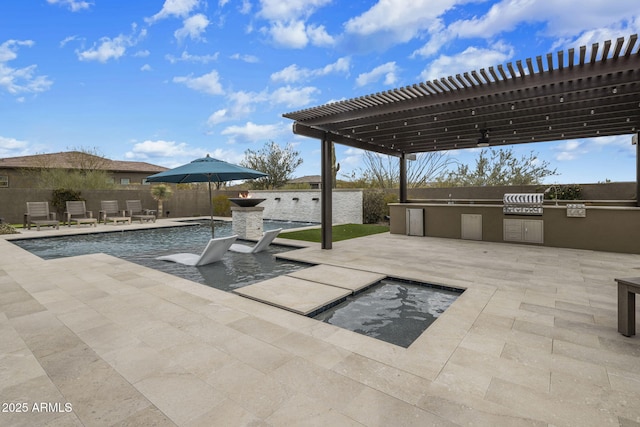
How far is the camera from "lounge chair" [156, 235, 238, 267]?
20.4 ft

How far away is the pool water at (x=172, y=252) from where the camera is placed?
218 inches

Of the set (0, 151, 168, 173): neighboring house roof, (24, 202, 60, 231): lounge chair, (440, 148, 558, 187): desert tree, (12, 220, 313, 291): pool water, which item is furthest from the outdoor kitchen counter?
(0, 151, 168, 173): neighboring house roof

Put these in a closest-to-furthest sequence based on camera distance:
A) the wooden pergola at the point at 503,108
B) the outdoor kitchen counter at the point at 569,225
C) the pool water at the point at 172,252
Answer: the wooden pergola at the point at 503,108 < the pool water at the point at 172,252 < the outdoor kitchen counter at the point at 569,225

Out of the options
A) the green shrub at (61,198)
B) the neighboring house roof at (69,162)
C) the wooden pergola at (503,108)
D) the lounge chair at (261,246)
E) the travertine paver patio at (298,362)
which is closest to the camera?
the travertine paver patio at (298,362)

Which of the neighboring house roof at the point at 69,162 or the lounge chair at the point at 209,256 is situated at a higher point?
the neighboring house roof at the point at 69,162

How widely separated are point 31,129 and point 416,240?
2562 cm

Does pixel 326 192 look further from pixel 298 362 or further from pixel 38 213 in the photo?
pixel 38 213

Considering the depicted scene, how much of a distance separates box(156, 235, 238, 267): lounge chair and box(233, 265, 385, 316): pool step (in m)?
1.88

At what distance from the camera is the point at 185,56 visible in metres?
15.1

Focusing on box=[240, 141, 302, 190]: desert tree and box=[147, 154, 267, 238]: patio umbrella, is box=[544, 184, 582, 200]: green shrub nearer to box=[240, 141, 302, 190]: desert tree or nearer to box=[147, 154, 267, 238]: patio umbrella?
box=[147, 154, 267, 238]: patio umbrella

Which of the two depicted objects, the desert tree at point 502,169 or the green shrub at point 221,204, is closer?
the desert tree at point 502,169

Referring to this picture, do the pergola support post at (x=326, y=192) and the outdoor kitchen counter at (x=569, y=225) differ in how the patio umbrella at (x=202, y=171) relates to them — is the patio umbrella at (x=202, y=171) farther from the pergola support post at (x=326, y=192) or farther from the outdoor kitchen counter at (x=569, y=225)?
the outdoor kitchen counter at (x=569, y=225)

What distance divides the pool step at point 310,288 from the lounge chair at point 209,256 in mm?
1881

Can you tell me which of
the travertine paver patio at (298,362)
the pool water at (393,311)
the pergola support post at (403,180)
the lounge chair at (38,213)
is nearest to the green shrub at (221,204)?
the lounge chair at (38,213)
